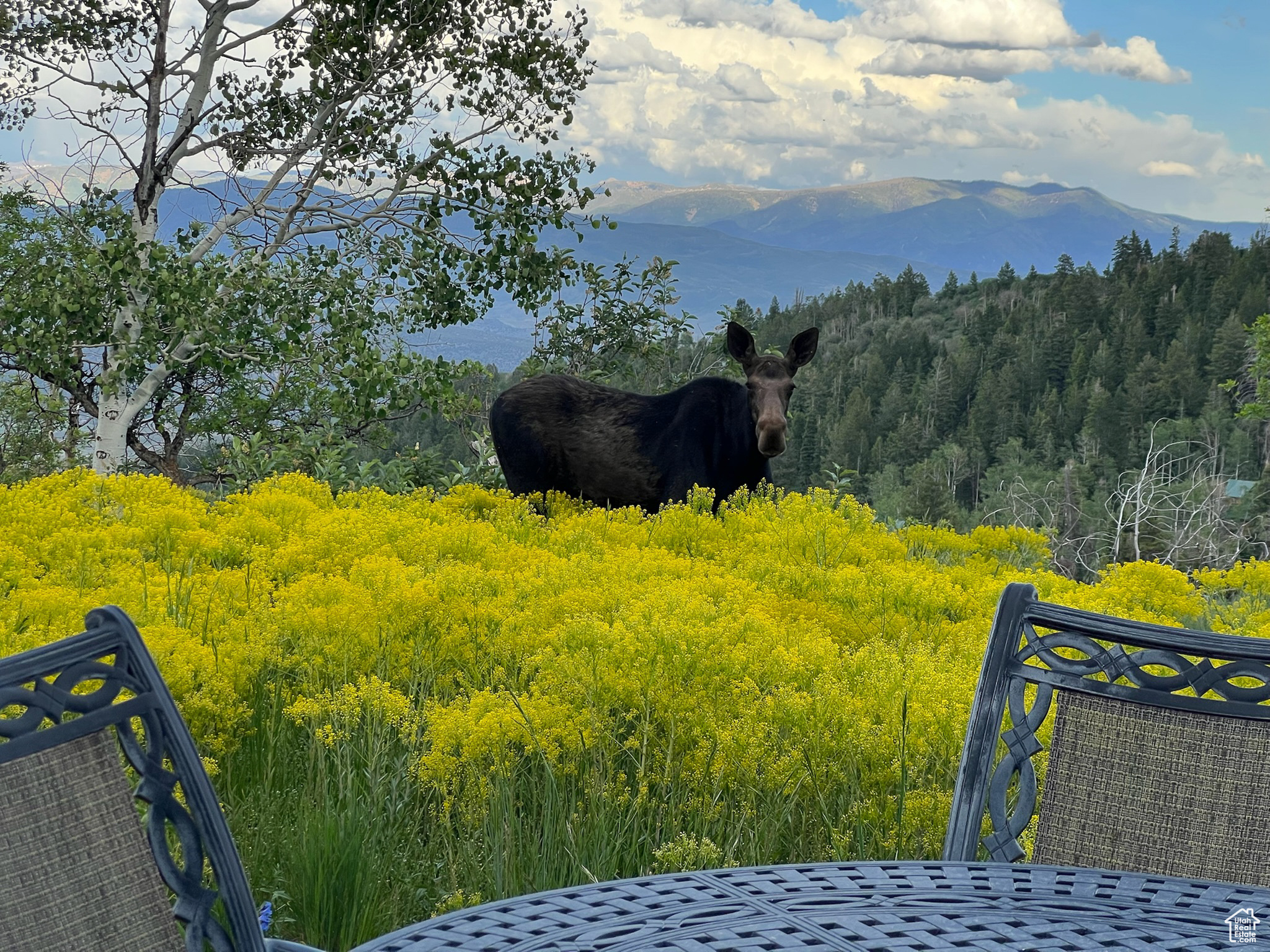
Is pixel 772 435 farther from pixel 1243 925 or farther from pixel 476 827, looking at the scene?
pixel 1243 925

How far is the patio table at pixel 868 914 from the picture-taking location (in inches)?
62.3

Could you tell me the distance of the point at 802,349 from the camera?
845 cm

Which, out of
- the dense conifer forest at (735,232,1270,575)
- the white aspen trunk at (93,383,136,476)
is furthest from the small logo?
the dense conifer forest at (735,232,1270,575)

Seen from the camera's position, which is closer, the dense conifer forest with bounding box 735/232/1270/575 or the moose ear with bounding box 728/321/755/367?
the moose ear with bounding box 728/321/755/367

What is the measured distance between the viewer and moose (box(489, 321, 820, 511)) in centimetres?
835

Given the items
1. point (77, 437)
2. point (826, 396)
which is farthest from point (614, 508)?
point (826, 396)

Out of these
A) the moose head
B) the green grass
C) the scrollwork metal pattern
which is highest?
the moose head

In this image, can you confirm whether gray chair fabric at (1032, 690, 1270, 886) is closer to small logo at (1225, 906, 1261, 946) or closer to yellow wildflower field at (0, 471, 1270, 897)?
small logo at (1225, 906, 1261, 946)

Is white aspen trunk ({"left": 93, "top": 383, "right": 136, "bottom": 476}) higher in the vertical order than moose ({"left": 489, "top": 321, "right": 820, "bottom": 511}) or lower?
lower

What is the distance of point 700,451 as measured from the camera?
849cm

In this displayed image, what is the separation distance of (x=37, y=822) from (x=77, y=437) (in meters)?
13.2

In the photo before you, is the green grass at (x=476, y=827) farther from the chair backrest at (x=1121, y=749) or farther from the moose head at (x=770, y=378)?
the moose head at (x=770, y=378)

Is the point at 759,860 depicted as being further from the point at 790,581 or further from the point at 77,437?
the point at 77,437

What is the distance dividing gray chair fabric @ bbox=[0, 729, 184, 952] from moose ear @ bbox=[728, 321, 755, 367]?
6.72 metres
